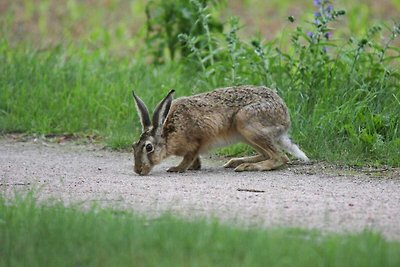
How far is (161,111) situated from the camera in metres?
8.21

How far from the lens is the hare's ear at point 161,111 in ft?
26.8

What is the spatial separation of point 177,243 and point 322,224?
1.07 m

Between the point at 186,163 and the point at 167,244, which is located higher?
the point at 167,244

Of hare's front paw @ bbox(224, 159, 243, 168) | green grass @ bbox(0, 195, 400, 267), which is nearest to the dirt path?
hare's front paw @ bbox(224, 159, 243, 168)

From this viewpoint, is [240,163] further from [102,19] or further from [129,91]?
[102,19]

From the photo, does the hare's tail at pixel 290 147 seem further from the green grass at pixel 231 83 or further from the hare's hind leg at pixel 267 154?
the green grass at pixel 231 83

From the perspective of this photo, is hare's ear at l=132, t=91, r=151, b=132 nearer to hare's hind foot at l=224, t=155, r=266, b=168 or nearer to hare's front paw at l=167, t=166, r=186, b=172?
hare's front paw at l=167, t=166, r=186, b=172

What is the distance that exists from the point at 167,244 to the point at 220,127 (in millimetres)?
3478

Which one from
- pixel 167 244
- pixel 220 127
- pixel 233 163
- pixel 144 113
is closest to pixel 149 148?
pixel 144 113

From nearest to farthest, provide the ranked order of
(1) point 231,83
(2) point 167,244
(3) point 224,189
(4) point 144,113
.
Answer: (2) point 167,244 < (3) point 224,189 < (4) point 144,113 < (1) point 231,83

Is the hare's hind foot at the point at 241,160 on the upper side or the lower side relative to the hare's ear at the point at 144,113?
lower

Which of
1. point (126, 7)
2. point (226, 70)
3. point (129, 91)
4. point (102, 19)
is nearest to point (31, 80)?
point (129, 91)

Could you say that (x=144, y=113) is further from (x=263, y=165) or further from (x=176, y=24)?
(x=176, y=24)

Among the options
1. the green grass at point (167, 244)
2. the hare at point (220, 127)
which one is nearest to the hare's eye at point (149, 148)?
the hare at point (220, 127)
